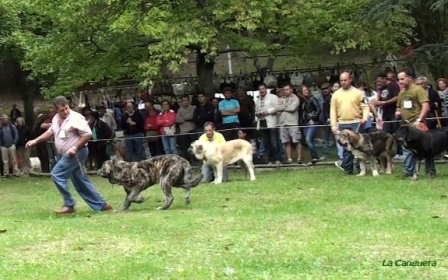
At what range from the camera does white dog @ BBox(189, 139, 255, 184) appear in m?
16.7

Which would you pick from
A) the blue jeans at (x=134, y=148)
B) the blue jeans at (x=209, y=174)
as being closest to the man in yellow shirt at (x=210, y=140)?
the blue jeans at (x=209, y=174)

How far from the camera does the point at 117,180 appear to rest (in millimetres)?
12672

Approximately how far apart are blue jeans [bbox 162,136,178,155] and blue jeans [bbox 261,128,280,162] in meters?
2.39

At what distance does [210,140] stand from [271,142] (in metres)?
3.02

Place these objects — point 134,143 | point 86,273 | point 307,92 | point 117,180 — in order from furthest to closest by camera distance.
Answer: point 134,143, point 307,92, point 117,180, point 86,273

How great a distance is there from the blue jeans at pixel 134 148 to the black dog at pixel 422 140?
8.46m

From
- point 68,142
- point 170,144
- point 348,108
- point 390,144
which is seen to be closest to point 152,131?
point 170,144

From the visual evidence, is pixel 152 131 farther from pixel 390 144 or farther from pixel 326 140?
pixel 390 144

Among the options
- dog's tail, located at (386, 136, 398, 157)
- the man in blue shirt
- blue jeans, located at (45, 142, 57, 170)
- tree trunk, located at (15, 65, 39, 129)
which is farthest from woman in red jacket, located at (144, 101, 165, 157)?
tree trunk, located at (15, 65, 39, 129)

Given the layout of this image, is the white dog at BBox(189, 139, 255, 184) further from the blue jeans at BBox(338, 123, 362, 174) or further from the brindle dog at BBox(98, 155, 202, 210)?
the brindle dog at BBox(98, 155, 202, 210)

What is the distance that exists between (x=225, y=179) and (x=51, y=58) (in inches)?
295

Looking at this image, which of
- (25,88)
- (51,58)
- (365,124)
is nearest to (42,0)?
(51,58)

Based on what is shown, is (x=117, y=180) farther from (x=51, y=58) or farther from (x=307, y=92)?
(x=51, y=58)

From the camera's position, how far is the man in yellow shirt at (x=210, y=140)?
1697cm
